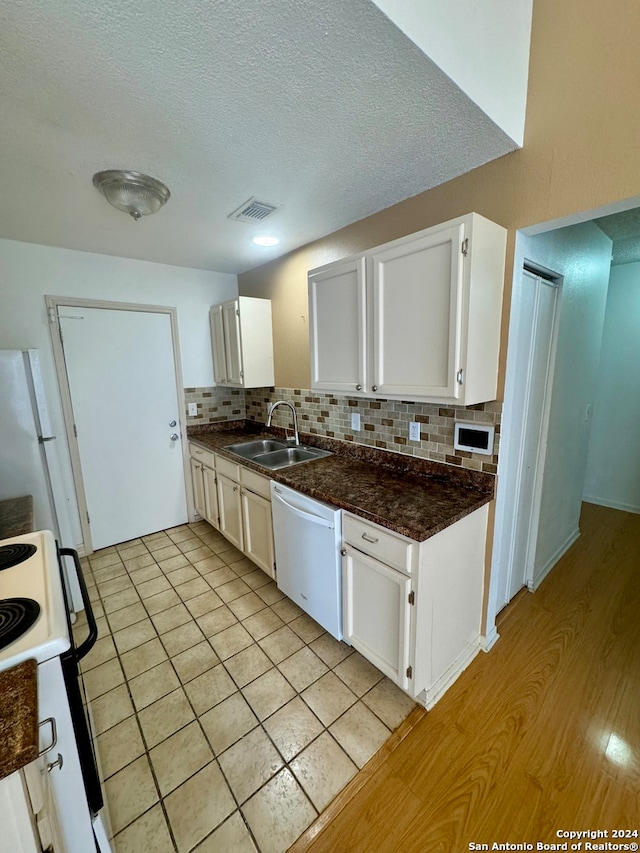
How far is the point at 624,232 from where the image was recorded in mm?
2252

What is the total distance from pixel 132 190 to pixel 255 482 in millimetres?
1704

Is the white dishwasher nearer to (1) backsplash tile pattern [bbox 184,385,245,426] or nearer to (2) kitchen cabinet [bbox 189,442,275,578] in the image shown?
(2) kitchen cabinet [bbox 189,442,275,578]

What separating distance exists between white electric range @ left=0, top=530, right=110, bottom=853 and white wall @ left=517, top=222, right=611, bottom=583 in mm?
2337

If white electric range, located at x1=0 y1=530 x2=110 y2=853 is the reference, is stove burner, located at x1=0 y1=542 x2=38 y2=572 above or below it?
above

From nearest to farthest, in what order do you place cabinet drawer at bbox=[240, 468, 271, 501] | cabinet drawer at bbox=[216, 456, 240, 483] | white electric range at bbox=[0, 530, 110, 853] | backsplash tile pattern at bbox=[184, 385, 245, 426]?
white electric range at bbox=[0, 530, 110, 853]
cabinet drawer at bbox=[240, 468, 271, 501]
cabinet drawer at bbox=[216, 456, 240, 483]
backsplash tile pattern at bbox=[184, 385, 245, 426]

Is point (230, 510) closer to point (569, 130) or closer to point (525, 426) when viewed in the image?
point (525, 426)

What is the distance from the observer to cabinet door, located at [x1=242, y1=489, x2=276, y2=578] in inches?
87.9

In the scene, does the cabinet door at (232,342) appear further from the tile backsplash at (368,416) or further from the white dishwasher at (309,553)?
the white dishwasher at (309,553)

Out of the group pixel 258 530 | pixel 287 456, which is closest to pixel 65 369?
pixel 287 456

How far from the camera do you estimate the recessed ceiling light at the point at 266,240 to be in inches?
94.0

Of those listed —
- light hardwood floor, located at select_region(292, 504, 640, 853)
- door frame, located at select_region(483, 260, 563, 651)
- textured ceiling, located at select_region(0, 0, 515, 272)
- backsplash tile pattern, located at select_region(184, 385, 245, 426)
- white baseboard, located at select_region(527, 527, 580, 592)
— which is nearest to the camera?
textured ceiling, located at select_region(0, 0, 515, 272)

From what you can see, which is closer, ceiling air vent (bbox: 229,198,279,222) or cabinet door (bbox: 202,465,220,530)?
ceiling air vent (bbox: 229,198,279,222)

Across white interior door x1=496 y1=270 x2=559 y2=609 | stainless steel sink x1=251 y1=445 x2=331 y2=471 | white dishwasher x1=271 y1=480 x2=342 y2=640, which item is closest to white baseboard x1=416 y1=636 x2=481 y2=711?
white interior door x1=496 y1=270 x2=559 y2=609

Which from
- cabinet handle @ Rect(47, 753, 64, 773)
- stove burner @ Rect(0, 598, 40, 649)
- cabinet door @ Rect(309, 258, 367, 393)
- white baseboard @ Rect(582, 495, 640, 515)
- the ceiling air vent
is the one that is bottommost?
white baseboard @ Rect(582, 495, 640, 515)
